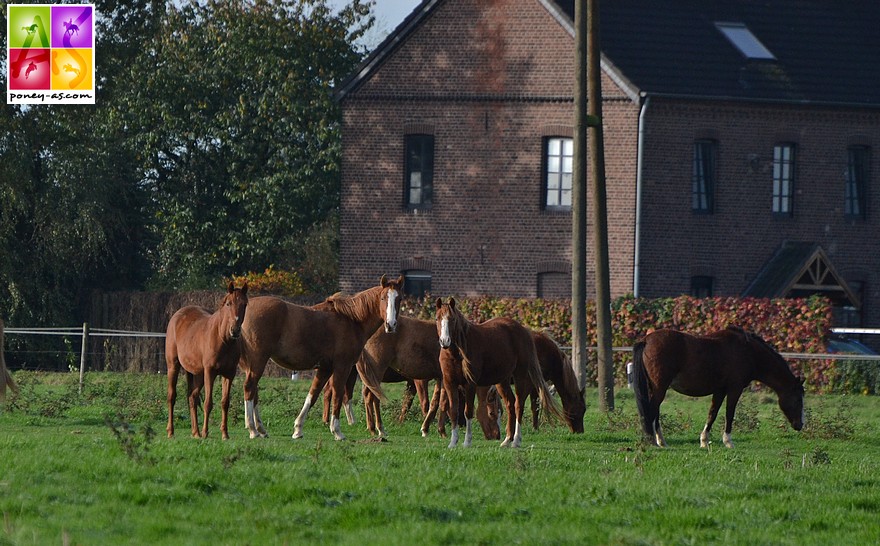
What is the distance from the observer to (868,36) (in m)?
42.2

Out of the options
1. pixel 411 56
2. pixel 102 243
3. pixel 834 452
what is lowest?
pixel 834 452

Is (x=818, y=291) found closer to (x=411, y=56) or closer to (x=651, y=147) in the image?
(x=651, y=147)

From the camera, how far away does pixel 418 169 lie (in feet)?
129

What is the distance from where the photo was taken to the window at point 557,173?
38.3 metres

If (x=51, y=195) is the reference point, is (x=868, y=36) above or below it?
above

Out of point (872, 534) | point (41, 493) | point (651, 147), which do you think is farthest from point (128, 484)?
point (651, 147)

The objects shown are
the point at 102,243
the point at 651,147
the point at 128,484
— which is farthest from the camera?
the point at 102,243

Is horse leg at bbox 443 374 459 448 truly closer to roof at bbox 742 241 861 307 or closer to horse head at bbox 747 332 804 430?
horse head at bbox 747 332 804 430

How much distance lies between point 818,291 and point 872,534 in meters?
28.5

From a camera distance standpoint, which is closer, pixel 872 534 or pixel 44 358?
pixel 872 534

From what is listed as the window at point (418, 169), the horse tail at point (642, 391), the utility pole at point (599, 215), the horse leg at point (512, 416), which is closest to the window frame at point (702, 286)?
the window at point (418, 169)

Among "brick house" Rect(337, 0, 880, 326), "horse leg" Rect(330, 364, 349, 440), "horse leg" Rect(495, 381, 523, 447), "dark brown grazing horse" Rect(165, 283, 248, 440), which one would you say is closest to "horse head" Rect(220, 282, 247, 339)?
"dark brown grazing horse" Rect(165, 283, 248, 440)

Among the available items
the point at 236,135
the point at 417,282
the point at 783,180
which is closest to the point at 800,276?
the point at 783,180

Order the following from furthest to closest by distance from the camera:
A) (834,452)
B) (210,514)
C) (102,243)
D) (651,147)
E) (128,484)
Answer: (102,243) < (651,147) < (834,452) < (128,484) < (210,514)
